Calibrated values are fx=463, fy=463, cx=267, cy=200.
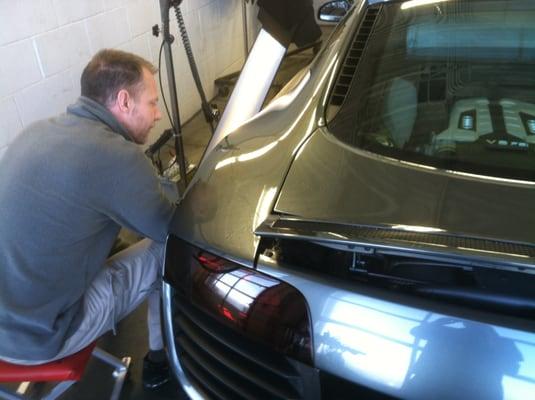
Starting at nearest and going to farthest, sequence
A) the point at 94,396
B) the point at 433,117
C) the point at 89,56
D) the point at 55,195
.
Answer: the point at 55,195 < the point at 433,117 < the point at 94,396 < the point at 89,56

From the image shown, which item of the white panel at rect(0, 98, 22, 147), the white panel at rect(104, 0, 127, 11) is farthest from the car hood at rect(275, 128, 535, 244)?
the white panel at rect(104, 0, 127, 11)

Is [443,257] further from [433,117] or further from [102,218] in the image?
[102,218]

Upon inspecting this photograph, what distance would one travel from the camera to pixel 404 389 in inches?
34.1

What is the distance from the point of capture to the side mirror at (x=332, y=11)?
7.86 ft

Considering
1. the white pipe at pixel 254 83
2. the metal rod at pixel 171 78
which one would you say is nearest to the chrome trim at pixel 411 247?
the white pipe at pixel 254 83

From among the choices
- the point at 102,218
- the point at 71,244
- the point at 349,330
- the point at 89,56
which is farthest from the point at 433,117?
the point at 89,56

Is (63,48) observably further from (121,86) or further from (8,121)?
(121,86)

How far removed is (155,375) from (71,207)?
0.81 metres

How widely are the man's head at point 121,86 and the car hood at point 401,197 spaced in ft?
1.87

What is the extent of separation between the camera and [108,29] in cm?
295

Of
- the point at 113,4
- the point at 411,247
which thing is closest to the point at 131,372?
the point at 411,247

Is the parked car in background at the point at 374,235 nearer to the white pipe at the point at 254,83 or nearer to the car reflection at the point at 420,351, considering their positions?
the car reflection at the point at 420,351

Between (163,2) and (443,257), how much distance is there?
6.86ft

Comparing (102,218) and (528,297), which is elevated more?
(528,297)
